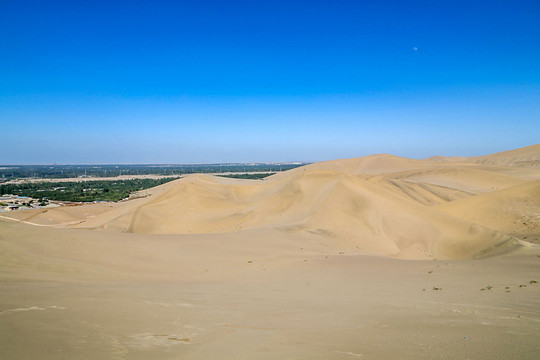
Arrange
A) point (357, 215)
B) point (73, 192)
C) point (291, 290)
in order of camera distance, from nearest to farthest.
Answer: point (291, 290) → point (357, 215) → point (73, 192)

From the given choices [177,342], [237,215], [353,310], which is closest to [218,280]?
[353,310]

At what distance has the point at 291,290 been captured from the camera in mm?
8930

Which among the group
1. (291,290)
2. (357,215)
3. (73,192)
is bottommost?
(73,192)

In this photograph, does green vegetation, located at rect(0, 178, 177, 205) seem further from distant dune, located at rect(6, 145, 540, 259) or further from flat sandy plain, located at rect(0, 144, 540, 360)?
flat sandy plain, located at rect(0, 144, 540, 360)

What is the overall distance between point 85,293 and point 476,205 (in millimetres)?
29238

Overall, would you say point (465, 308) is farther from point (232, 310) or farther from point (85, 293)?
point (85, 293)

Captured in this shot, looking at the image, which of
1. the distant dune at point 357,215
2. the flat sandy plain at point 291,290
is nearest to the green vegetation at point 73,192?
the distant dune at point 357,215

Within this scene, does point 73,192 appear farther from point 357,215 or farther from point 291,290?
point 291,290

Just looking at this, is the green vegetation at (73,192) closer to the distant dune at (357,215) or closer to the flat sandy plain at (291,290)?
the distant dune at (357,215)

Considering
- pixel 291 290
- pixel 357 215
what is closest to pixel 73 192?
pixel 357 215

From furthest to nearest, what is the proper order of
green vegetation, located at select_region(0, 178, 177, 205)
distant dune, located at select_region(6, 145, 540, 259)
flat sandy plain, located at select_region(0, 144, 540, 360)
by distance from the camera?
1. green vegetation, located at select_region(0, 178, 177, 205)
2. distant dune, located at select_region(6, 145, 540, 259)
3. flat sandy plain, located at select_region(0, 144, 540, 360)

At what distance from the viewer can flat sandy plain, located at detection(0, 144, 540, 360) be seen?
4496mm

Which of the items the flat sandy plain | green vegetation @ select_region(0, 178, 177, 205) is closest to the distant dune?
the flat sandy plain

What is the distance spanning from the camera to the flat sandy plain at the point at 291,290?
14.8 ft
